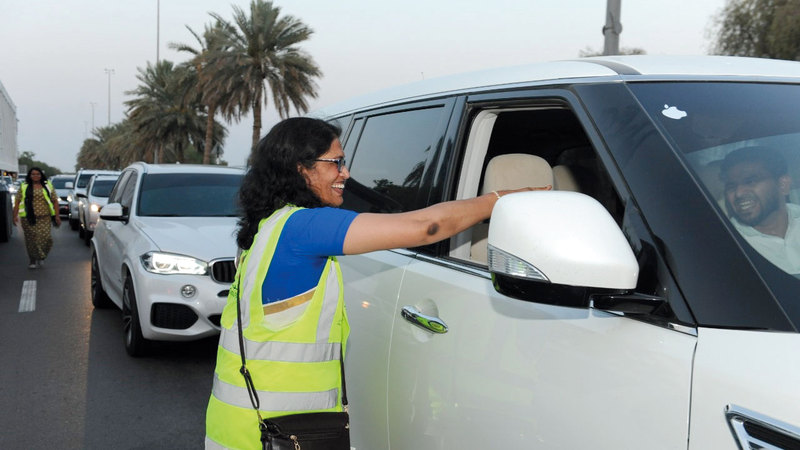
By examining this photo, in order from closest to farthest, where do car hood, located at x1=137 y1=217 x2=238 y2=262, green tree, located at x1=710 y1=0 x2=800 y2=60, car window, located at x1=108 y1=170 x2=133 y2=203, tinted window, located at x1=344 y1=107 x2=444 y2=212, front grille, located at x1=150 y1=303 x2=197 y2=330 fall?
1. tinted window, located at x1=344 y1=107 x2=444 y2=212
2. front grille, located at x1=150 y1=303 x2=197 y2=330
3. car hood, located at x1=137 y1=217 x2=238 y2=262
4. car window, located at x1=108 y1=170 x2=133 y2=203
5. green tree, located at x1=710 y1=0 x2=800 y2=60

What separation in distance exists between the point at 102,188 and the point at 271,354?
17.3 metres

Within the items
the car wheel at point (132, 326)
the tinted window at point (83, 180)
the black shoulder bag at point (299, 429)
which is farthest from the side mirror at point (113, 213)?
the tinted window at point (83, 180)

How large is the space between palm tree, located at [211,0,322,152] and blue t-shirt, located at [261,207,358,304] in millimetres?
28125

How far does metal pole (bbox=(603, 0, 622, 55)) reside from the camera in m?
9.65

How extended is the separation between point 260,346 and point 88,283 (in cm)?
998

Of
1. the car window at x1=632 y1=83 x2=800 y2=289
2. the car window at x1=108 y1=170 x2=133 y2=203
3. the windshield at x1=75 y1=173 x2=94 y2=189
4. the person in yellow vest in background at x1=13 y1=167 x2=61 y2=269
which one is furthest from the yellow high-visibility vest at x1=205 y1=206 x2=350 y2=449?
the windshield at x1=75 y1=173 x2=94 y2=189

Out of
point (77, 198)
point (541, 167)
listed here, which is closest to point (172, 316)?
point (541, 167)

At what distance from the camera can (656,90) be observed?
1.90 m

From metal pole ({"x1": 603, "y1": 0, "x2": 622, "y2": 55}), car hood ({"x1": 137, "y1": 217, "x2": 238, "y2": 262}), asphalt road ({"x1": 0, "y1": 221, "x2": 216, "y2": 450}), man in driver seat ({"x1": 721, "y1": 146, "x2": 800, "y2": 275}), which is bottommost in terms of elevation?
asphalt road ({"x1": 0, "y1": 221, "x2": 216, "y2": 450})

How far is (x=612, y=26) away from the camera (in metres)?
9.69

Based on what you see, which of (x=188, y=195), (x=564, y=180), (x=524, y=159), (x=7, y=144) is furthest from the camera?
(x=7, y=144)

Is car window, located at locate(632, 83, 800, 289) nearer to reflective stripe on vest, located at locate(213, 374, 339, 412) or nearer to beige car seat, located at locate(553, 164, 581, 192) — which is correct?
reflective stripe on vest, located at locate(213, 374, 339, 412)

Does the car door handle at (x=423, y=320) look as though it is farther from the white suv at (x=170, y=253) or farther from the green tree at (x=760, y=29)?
the green tree at (x=760, y=29)

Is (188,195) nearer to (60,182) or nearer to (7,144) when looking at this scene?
(60,182)
